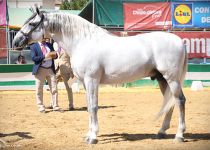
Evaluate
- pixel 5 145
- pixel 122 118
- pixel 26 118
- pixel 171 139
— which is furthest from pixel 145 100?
pixel 5 145

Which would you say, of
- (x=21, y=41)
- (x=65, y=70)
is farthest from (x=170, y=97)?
(x=65, y=70)

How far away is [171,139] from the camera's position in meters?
7.95

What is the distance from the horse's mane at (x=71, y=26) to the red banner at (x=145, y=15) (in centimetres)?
1364

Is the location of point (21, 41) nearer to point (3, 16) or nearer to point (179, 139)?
point (179, 139)

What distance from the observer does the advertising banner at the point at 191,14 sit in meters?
21.3

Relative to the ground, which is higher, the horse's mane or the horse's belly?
the horse's mane

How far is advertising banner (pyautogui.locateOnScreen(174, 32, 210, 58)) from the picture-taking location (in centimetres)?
2077

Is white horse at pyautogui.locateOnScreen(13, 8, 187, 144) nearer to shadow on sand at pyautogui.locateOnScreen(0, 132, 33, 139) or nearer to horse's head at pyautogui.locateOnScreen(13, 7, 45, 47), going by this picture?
horse's head at pyautogui.locateOnScreen(13, 7, 45, 47)

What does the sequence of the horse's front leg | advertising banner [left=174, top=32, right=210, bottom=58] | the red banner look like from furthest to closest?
the red banner
advertising banner [left=174, top=32, right=210, bottom=58]
the horse's front leg

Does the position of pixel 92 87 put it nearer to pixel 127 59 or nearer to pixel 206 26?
pixel 127 59

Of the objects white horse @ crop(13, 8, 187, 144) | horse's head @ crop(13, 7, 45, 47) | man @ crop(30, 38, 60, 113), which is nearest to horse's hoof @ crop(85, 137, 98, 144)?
white horse @ crop(13, 8, 187, 144)

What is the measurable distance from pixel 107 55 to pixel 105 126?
7.94 feet

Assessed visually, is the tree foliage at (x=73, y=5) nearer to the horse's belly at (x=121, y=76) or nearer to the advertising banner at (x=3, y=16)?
the advertising banner at (x=3, y=16)

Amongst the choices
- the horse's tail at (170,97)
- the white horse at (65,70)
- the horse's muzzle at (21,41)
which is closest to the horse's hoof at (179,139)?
the horse's tail at (170,97)
